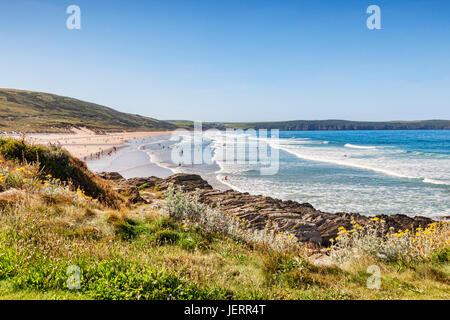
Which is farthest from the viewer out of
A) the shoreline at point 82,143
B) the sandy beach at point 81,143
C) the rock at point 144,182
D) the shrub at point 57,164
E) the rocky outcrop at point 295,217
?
the sandy beach at point 81,143

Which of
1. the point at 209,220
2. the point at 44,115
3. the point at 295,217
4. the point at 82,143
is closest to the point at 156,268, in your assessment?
the point at 209,220

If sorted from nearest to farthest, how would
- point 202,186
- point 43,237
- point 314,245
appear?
point 43,237
point 314,245
point 202,186

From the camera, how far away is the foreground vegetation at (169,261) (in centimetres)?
425

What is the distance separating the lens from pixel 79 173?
44.7 ft

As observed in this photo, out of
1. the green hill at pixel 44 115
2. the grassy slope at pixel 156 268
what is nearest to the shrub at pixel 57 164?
the grassy slope at pixel 156 268

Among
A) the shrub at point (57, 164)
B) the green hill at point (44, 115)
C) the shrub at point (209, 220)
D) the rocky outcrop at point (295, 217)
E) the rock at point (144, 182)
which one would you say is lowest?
the rocky outcrop at point (295, 217)

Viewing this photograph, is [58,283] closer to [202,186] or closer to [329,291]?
[329,291]

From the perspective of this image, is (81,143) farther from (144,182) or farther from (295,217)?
(295,217)

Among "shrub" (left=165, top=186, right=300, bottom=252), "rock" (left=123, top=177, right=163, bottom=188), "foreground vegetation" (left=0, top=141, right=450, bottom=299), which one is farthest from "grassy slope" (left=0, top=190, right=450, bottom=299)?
"rock" (left=123, top=177, right=163, bottom=188)

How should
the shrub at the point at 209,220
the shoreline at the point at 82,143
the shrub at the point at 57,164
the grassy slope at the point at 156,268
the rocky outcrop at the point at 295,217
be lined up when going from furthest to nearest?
the shoreline at the point at 82,143 → the rocky outcrop at the point at 295,217 → the shrub at the point at 57,164 → the shrub at the point at 209,220 → the grassy slope at the point at 156,268

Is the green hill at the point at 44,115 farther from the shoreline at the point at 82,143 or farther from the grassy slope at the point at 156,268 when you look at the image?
the grassy slope at the point at 156,268

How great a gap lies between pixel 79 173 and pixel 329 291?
12.6 meters

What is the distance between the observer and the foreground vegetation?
4254mm

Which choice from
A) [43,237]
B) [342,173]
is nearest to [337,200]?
[342,173]
